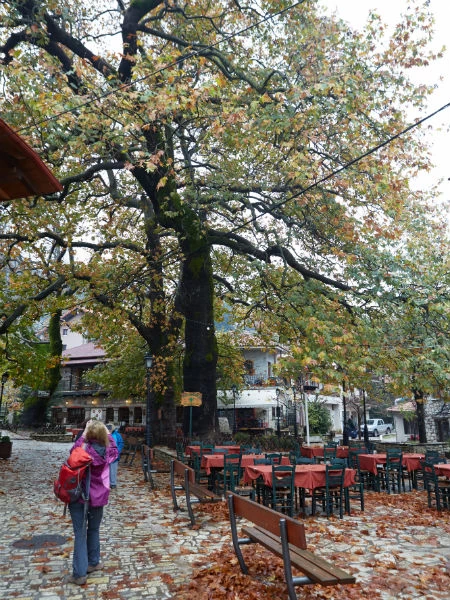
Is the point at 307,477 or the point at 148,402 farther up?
the point at 148,402

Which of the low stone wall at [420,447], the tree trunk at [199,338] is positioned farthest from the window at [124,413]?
the tree trunk at [199,338]

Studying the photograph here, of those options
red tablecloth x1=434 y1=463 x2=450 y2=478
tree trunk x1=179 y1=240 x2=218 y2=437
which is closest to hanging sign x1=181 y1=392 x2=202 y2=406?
tree trunk x1=179 y1=240 x2=218 y2=437

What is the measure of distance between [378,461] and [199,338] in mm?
6781

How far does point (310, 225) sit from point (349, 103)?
3710mm

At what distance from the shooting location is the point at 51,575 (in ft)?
18.1

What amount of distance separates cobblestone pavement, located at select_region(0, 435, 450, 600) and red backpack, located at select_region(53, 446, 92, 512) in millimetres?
934

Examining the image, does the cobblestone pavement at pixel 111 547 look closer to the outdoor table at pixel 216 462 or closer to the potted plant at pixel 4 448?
the outdoor table at pixel 216 462

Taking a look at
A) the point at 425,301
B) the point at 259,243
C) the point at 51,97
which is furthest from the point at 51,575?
the point at 259,243

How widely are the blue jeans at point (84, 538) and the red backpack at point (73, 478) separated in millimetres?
165

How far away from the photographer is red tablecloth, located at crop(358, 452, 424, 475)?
1243 centimetres

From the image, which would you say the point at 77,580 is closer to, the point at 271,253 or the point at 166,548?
the point at 166,548

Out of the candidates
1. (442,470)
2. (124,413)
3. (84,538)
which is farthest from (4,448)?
(124,413)

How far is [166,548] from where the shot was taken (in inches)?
263

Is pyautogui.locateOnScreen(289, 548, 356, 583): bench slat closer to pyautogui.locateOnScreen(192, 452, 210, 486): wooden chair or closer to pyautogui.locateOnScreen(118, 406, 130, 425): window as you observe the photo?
pyautogui.locateOnScreen(192, 452, 210, 486): wooden chair
